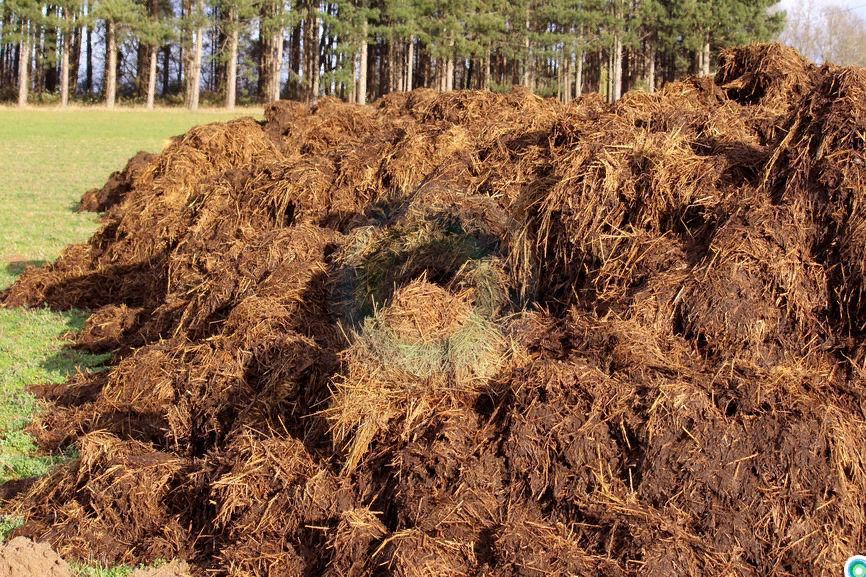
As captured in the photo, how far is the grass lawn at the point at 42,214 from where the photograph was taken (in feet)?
20.0

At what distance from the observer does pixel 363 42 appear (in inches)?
1861

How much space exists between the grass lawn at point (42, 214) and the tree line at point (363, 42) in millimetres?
7703

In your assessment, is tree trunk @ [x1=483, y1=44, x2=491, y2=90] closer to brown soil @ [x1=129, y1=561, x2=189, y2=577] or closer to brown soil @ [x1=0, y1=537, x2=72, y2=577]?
brown soil @ [x1=129, y1=561, x2=189, y2=577]

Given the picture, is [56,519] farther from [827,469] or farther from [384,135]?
[384,135]

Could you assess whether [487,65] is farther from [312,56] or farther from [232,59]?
[232,59]

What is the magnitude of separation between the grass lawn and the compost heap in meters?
0.30

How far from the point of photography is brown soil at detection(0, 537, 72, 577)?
3.75 m

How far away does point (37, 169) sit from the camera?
2242cm

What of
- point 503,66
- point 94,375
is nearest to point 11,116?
point 503,66

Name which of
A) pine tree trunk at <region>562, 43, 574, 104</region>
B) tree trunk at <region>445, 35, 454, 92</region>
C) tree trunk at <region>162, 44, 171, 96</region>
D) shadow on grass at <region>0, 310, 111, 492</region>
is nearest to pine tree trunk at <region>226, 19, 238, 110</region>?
tree trunk at <region>445, 35, 454, 92</region>

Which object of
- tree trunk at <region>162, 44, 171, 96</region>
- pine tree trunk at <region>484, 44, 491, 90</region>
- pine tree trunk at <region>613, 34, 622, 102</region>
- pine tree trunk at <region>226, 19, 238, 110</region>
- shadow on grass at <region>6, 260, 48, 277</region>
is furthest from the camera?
tree trunk at <region>162, 44, 171, 96</region>

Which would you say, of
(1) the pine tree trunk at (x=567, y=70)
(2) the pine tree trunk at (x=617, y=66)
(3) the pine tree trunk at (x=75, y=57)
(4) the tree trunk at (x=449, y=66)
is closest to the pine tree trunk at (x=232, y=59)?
(4) the tree trunk at (x=449, y=66)

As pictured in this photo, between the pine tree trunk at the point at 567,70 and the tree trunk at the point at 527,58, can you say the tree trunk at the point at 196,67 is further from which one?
the pine tree trunk at the point at 567,70

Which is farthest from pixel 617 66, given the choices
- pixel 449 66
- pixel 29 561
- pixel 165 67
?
pixel 29 561
